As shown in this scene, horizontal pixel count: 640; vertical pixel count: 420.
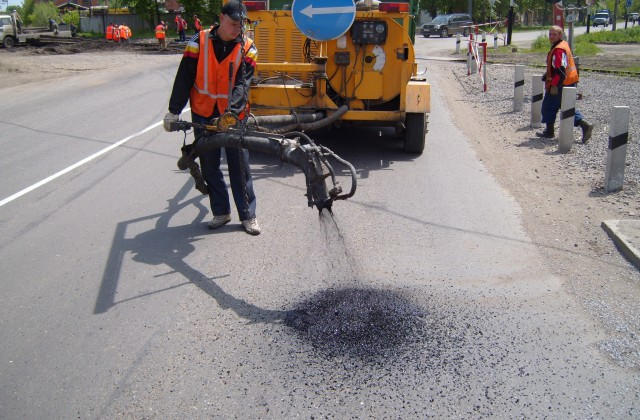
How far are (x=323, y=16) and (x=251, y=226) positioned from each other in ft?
10.1

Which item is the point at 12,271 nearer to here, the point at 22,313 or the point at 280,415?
the point at 22,313

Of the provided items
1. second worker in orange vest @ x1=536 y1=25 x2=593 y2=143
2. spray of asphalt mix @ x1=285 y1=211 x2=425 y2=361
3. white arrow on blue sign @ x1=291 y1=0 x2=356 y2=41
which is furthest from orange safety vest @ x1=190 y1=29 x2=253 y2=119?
second worker in orange vest @ x1=536 y1=25 x2=593 y2=143

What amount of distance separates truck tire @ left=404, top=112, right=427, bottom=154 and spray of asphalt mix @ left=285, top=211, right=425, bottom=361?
173 inches

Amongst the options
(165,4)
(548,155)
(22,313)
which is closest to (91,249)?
(22,313)

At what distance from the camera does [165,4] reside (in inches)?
2174

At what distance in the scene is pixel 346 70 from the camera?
8359mm

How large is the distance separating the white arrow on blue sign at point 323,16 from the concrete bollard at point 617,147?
3.16 metres

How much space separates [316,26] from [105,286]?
13.9 feet

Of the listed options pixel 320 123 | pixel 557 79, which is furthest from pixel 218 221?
pixel 557 79

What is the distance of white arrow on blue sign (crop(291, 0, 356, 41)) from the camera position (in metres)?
7.52

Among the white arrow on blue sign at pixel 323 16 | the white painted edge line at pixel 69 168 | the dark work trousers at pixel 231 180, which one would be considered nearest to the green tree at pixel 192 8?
the white painted edge line at pixel 69 168

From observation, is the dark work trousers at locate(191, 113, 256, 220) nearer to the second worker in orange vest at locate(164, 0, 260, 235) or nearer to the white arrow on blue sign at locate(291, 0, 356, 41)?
the second worker in orange vest at locate(164, 0, 260, 235)

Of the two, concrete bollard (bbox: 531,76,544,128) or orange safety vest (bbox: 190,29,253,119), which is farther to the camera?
concrete bollard (bbox: 531,76,544,128)

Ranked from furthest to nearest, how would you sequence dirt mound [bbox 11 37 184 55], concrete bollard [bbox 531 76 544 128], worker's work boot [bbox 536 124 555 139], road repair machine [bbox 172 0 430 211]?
dirt mound [bbox 11 37 184 55] < concrete bollard [bbox 531 76 544 128] < worker's work boot [bbox 536 124 555 139] < road repair machine [bbox 172 0 430 211]
